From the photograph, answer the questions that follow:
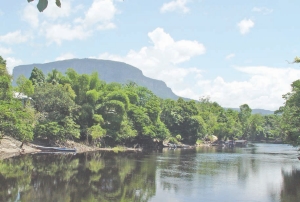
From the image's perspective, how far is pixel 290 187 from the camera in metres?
21.5

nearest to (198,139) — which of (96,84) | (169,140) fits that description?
(169,140)

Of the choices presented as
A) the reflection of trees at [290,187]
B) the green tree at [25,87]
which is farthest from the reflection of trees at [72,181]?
the green tree at [25,87]

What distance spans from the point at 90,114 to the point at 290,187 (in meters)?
29.6

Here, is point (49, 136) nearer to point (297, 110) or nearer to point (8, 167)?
point (8, 167)

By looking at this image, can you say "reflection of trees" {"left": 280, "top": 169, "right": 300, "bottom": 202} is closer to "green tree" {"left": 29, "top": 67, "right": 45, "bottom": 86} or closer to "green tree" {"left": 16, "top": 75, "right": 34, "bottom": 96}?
"green tree" {"left": 16, "top": 75, "right": 34, "bottom": 96}

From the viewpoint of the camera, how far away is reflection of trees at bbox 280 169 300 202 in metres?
18.3

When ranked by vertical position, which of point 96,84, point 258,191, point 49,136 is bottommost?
point 258,191

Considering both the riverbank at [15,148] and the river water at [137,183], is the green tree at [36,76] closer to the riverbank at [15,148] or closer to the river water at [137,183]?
the riverbank at [15,148]

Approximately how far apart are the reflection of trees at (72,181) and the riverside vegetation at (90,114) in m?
6.08

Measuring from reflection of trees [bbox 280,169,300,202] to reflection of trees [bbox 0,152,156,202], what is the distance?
791 cm

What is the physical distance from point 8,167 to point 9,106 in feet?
21.5

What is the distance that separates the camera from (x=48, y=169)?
23984mm

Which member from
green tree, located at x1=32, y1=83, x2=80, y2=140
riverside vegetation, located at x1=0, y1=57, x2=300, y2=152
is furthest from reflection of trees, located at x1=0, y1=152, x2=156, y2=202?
green tree, located at x1=32, y1=83, x2=80, y2=140

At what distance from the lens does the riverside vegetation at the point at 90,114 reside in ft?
102
